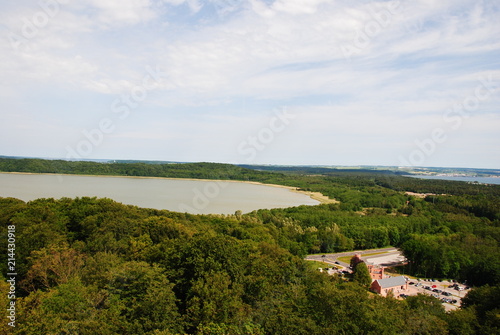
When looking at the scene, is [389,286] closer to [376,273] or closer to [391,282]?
→ [391,282]

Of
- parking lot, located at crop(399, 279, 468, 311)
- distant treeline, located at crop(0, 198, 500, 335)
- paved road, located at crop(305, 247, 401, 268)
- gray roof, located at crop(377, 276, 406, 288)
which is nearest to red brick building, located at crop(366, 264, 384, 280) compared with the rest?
gray roof, located at crop(377, 276, 406, 288)

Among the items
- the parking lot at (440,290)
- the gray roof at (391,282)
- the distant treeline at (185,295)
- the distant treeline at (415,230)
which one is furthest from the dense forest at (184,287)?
the gray roof at (391,282)

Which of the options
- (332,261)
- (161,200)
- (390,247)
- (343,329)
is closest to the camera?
(343,329)

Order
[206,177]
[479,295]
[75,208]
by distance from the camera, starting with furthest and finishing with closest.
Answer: [206,177] < [75,208] < [479,295]

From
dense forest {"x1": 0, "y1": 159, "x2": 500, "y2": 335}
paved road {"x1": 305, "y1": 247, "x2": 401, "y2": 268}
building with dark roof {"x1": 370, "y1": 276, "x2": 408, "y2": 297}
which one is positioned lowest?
paved road {"x1": 305, "y1": 247, "x2": 401, "y2": 268}

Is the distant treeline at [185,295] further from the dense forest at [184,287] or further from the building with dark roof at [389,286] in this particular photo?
the building with dark roof at [389,286]

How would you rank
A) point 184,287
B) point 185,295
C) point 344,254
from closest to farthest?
point 185,295 < point 184,287 < point 344,254

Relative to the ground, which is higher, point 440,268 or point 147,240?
point 147,240

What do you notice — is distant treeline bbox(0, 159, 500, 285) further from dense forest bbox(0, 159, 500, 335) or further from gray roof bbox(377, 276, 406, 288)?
gray roof bbox(377, 276, 406, 288)

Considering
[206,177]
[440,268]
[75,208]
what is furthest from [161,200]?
[206,177]

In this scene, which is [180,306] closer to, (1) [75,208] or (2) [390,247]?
(1) [75,208]

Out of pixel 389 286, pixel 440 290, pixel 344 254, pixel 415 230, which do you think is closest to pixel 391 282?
pixel 389 286
